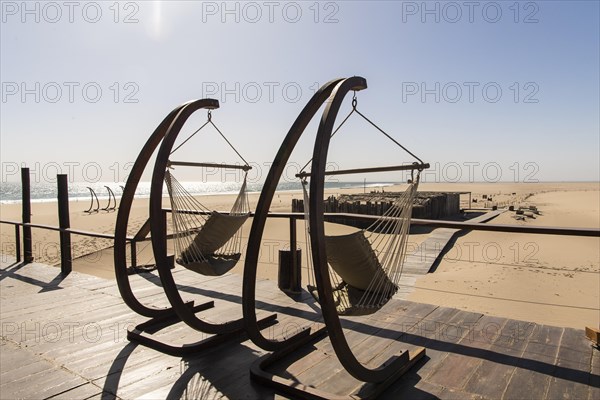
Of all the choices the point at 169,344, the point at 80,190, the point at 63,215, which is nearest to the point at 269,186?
the point at 169,344

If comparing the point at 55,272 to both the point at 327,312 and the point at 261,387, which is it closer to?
the point at 261,387

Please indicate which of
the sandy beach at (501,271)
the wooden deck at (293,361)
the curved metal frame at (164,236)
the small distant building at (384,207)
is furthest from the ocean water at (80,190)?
the curved metal frame at (164,236)

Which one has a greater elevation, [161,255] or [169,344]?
[161,255]

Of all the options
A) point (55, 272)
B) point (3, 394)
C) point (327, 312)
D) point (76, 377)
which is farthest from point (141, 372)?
point (55, 272)

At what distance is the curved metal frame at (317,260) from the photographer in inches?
61.8

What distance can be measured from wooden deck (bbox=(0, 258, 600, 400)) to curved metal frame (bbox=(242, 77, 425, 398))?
0.25 feet

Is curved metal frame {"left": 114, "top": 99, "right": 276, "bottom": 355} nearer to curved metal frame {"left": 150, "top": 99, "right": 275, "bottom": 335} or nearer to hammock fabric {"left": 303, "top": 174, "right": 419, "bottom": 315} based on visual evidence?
curved metal frame {"left": 150, "top": 99, "right": 275, "bottom": 335}

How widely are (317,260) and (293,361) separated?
0.91m

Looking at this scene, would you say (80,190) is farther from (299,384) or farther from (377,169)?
(299,384)

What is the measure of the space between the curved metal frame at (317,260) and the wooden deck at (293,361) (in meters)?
0.08

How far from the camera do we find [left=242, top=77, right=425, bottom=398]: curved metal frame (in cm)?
157

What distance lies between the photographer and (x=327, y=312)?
1602 mm

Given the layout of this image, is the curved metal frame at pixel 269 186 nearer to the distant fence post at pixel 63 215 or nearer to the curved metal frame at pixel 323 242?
the curved metal frame at pixel 323 242

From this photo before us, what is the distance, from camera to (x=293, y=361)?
217 centimetres
